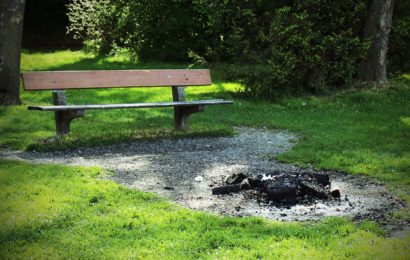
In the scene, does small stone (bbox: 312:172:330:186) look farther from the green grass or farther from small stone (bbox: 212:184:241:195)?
the green grass

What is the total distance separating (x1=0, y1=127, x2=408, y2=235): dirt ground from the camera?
223 inches

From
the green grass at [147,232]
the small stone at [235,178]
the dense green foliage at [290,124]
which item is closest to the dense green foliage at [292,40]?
the dense green foliage at [290,124]

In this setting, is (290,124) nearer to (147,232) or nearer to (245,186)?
(245,186)

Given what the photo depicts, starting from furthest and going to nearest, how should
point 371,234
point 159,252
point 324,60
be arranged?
point 324,60 < point 371,234 < point 159,252

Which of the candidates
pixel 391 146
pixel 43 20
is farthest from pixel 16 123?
pixel 43 20

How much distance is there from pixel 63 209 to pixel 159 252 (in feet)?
4.38

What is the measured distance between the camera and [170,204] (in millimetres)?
5688

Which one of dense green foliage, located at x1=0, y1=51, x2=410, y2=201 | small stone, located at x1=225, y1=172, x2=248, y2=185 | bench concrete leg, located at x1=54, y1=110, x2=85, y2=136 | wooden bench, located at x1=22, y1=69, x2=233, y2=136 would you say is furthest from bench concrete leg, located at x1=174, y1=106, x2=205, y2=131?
small stone, located at x1=225, y1=172, x2=248, y2=185

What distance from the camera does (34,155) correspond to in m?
7.88

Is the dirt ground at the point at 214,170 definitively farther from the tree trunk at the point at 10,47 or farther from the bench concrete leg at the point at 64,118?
the tree trunk at the point at 10,47

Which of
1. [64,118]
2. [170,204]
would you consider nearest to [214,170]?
[170,204]

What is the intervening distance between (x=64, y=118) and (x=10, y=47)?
3476 mm

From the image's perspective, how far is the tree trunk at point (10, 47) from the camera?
36.3 feet

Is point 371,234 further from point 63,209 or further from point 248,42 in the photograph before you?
point 248,42
